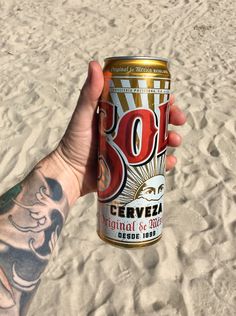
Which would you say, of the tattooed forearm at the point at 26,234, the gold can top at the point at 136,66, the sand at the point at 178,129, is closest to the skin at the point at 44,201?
the tattooed forearm at the point at 26,234

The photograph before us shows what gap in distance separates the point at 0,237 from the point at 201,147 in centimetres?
217

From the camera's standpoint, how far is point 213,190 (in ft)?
9.03

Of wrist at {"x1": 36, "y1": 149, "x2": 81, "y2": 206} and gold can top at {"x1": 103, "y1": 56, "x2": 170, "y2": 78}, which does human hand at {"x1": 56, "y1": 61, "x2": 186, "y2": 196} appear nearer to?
wrist at {"x1": 36, "y1": 149, "x2": 81, "y2": 206}

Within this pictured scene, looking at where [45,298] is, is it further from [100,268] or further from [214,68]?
[214,68]

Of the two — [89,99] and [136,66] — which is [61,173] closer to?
[89,99]

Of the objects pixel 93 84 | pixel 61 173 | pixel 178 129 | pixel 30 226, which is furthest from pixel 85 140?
pixel 178 129

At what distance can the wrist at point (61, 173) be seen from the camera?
5.31ft

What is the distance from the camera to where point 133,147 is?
1321mm

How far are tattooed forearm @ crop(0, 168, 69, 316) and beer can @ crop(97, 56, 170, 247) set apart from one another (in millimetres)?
224

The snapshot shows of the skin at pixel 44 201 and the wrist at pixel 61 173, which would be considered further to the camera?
the wrist at pixel 61 173

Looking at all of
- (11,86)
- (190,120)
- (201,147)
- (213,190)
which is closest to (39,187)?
(213,190)

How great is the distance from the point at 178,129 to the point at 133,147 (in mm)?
2164

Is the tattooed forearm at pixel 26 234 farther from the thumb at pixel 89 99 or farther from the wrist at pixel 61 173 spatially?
the thumb at pixel 89 99

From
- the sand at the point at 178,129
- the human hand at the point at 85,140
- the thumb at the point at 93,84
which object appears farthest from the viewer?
the sand at the point at 178,129
